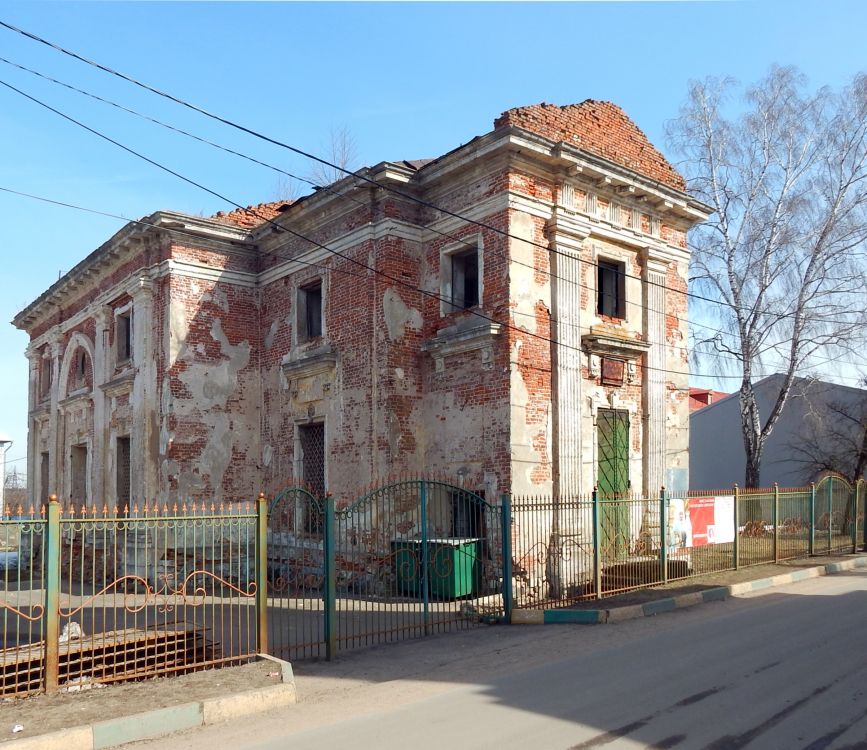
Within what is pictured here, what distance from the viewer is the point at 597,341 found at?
15.5m

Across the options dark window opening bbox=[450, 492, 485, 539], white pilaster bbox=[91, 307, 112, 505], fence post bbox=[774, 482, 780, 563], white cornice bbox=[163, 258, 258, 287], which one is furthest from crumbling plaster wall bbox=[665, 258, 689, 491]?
white pilaster bbox=[91, 307, 112, 505]

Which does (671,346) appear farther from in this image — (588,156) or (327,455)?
(327,455)

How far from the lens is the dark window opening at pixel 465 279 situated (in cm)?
1578

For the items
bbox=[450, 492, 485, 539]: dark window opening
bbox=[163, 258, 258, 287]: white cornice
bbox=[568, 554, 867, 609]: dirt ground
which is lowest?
bbox=[568, 554, 867, 609]: dirt ground

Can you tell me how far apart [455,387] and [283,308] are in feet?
18.2

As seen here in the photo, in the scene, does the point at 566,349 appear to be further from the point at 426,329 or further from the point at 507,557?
the point at 507,557

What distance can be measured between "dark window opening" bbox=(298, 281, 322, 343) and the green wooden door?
21.9 feet

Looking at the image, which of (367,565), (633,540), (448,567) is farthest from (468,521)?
(633,540)

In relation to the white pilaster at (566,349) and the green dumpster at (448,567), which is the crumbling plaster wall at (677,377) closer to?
the white pilaster at (566,349)

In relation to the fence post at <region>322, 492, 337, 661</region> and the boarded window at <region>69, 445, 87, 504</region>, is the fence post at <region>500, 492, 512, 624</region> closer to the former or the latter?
the fence post at <region>322, 492, 337, 661</region>

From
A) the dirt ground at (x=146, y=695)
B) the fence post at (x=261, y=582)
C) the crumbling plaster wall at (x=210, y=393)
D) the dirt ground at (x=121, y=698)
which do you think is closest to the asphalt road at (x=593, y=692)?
the dirt ground at (x=146, y=695)

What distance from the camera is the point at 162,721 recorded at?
6605mm

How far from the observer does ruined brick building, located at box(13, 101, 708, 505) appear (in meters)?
14.6

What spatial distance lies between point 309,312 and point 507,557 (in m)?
8.79
